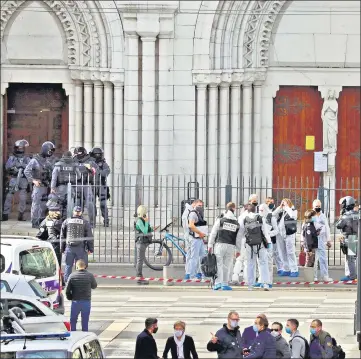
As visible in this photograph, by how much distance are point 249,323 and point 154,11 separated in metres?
11.1

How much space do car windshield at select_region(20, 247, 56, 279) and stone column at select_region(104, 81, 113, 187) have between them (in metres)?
11.1

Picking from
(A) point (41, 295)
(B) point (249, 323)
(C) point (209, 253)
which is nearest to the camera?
(A) point (41, 295)

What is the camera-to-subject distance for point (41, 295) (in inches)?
1054

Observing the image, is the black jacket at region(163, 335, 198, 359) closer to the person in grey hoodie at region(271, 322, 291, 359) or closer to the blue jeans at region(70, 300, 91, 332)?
the person in grey hoodie at region(271, 322, 291, 359)

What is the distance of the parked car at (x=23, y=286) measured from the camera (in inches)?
1032

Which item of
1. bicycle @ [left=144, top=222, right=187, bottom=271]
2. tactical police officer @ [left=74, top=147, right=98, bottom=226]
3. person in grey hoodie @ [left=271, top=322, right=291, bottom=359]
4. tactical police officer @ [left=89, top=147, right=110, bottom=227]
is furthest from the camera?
tactical police officer @ [left=89, top=147, right=110, bottom=227]

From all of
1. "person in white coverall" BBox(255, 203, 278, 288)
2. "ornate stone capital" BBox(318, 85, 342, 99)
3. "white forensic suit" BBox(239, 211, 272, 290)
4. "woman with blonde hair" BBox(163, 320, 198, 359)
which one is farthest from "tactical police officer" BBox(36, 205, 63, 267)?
"woman with blonde hair" BBox(163, 320, 198, 359)

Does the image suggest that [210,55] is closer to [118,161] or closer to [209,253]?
[118,161]

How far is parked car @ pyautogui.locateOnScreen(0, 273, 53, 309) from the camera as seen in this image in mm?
26202

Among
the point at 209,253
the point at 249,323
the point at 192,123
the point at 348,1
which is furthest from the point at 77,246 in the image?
the point at 348,1

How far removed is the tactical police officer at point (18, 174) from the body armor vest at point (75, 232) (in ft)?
20.7

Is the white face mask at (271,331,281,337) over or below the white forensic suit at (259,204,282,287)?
below

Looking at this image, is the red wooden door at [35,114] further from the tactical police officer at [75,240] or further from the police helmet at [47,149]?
the tactical police officer at [75,240]

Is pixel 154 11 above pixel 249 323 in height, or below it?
above
